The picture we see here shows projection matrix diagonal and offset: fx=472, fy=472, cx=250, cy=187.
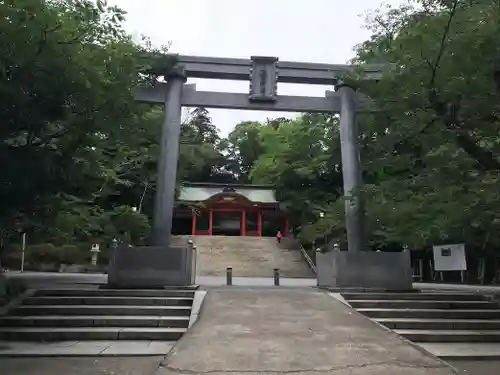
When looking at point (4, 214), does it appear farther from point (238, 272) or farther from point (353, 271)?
point (238, 272)

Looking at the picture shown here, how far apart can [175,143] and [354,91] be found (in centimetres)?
536

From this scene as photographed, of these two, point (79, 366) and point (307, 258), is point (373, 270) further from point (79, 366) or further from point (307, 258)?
point (307, 258)

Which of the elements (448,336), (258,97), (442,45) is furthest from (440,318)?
(258,97)

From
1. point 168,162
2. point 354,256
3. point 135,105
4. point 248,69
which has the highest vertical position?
point 248,69

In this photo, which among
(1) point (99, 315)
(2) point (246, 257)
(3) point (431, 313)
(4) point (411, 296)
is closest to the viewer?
(1) point (99, 315)

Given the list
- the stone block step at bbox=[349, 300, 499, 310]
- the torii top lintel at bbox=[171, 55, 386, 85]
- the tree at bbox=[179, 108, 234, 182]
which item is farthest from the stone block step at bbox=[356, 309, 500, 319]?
the tree at bbox=[179, 108, 234, 182]

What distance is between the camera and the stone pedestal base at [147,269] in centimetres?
1115

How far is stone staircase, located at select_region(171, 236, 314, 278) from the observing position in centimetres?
2231

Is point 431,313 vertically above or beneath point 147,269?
beneath

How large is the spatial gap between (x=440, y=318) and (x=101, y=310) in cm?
636

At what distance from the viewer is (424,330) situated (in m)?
8.16

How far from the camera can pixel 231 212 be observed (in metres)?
34.2

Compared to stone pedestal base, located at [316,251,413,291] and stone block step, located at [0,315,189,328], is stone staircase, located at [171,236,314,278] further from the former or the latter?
stone block step, located at [0,315,189,328]

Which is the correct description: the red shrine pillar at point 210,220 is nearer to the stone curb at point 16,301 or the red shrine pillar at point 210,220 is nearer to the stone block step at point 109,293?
the stone block step at point 109,293
